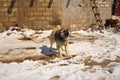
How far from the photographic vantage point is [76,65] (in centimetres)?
783

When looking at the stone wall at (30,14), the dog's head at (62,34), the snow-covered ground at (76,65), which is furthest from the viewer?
the stone wall at (30,14)

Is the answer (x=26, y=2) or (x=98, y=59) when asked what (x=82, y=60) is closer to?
(x=98, y=59)

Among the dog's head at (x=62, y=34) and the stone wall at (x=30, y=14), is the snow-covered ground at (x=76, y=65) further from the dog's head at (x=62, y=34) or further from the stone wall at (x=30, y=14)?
the stone wall at (x=30, y=14)

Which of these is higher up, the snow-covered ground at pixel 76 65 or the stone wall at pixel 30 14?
the stone wall at pixel 30 14

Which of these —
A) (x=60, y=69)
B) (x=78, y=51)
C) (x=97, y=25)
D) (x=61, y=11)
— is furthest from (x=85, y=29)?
(x=60, y=69)

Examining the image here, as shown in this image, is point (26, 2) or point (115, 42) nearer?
point (115, 42)

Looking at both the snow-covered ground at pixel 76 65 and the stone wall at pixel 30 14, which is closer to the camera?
the snow-covered ground at pixel 76 65

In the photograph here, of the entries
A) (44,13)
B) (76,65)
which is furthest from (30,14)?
(76,65)

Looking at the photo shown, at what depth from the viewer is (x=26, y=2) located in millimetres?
12898

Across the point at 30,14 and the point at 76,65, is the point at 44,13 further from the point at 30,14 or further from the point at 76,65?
the point at 76,65

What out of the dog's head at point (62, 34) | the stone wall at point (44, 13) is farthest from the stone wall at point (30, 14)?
the dog's head at point (62, 34)

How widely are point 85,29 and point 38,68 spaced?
7.11 meters

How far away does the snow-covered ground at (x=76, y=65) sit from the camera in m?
6.92

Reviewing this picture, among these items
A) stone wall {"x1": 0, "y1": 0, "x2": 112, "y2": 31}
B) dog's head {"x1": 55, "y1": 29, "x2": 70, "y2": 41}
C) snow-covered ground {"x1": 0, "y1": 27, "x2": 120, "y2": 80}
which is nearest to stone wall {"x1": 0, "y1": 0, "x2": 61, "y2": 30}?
stone wall {"x1": 0, "y1": 0, "x2": 112, "y2": 31}
